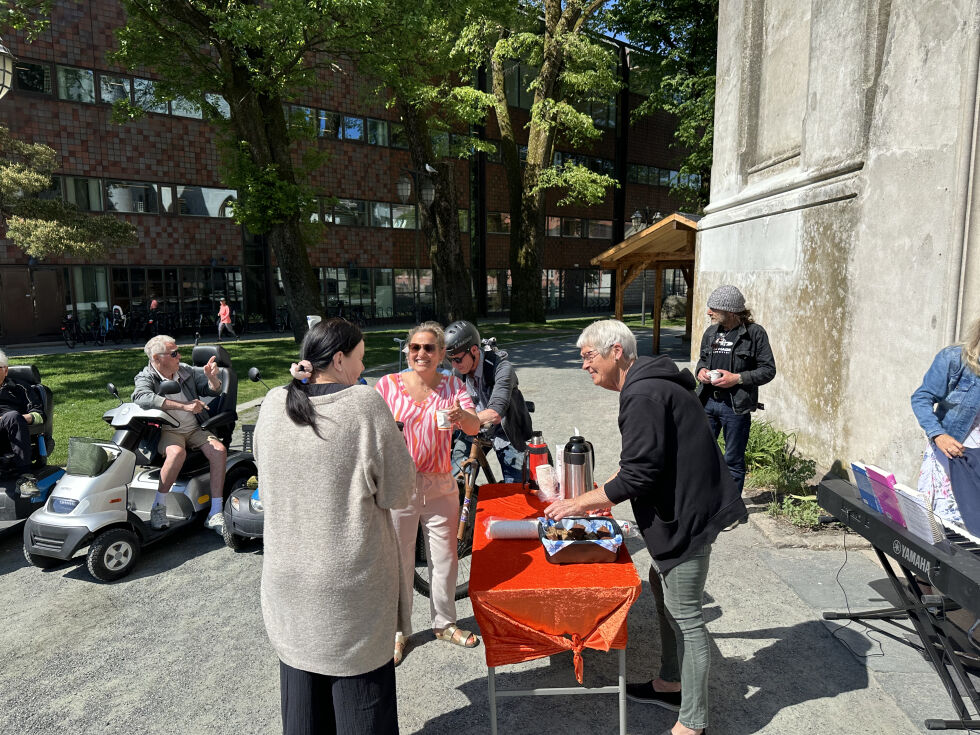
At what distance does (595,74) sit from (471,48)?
518cm

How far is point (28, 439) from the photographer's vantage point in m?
5.30

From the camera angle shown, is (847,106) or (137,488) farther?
(847,106)

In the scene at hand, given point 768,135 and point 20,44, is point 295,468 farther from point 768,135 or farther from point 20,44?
point 20,44

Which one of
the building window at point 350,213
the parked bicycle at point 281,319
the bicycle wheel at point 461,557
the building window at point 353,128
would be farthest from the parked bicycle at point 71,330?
the bicycle wheel at point 461,557

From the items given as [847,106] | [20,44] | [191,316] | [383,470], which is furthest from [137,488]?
[20,44]

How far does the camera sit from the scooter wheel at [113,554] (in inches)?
181

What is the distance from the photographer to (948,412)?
4066mm

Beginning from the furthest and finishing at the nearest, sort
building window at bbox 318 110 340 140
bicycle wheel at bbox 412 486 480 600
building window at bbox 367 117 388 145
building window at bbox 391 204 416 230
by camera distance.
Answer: building window at bbox 391 204 416 230 → building window at bbox 367 117 388 145 → building window at bbox 318 110 340 140 → bicycle wheel at bbox 412 486 480 600

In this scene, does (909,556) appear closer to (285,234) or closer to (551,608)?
(551,608)

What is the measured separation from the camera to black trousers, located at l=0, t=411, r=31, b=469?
5250 millimetres

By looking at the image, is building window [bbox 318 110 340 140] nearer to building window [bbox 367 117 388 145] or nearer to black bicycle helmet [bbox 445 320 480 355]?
building window [bbox 367 117 388 145]

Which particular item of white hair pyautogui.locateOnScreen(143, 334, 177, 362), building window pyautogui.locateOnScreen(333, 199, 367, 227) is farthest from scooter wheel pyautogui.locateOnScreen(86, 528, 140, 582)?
building window pyautogui.locateOnScreen(333, 199, 367, 227)

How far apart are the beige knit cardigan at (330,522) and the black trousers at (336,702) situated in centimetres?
6

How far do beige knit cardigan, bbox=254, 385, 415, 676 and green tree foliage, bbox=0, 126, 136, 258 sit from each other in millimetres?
21774
